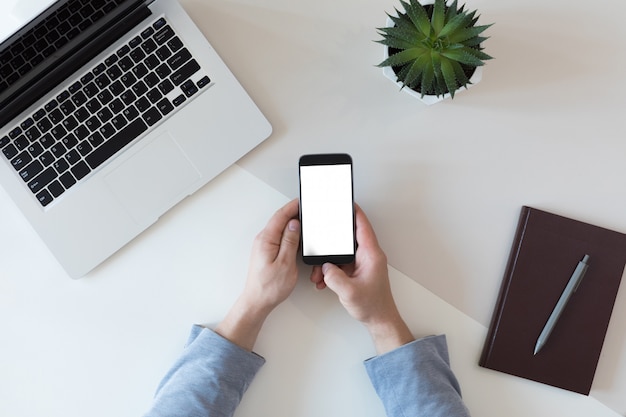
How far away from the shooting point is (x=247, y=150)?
2.59 feet

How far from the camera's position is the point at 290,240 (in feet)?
2.50

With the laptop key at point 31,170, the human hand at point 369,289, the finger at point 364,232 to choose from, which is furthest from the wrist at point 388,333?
the laptop key at point 31,170

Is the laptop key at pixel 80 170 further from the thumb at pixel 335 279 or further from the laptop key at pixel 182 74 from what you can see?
the thumb at pixel 335 279

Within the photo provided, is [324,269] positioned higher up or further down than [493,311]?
higher up

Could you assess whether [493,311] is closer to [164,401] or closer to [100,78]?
[164,401]

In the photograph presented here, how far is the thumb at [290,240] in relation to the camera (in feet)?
2.50

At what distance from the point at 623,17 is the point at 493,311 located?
1.67 feet

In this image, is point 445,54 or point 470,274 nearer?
point 445,54

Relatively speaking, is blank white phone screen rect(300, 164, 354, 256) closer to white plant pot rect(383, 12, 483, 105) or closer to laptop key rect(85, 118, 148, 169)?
white plant pot rect(383, 12, 483, 105)

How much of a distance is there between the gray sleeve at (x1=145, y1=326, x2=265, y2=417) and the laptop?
0.66 ft

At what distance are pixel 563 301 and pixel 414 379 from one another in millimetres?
255

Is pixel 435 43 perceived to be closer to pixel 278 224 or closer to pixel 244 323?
pixel 278 224

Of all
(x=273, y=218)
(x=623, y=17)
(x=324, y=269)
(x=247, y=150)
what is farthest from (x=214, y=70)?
(x=623, y=17)

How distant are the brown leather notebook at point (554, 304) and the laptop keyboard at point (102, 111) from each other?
57 centimetres
